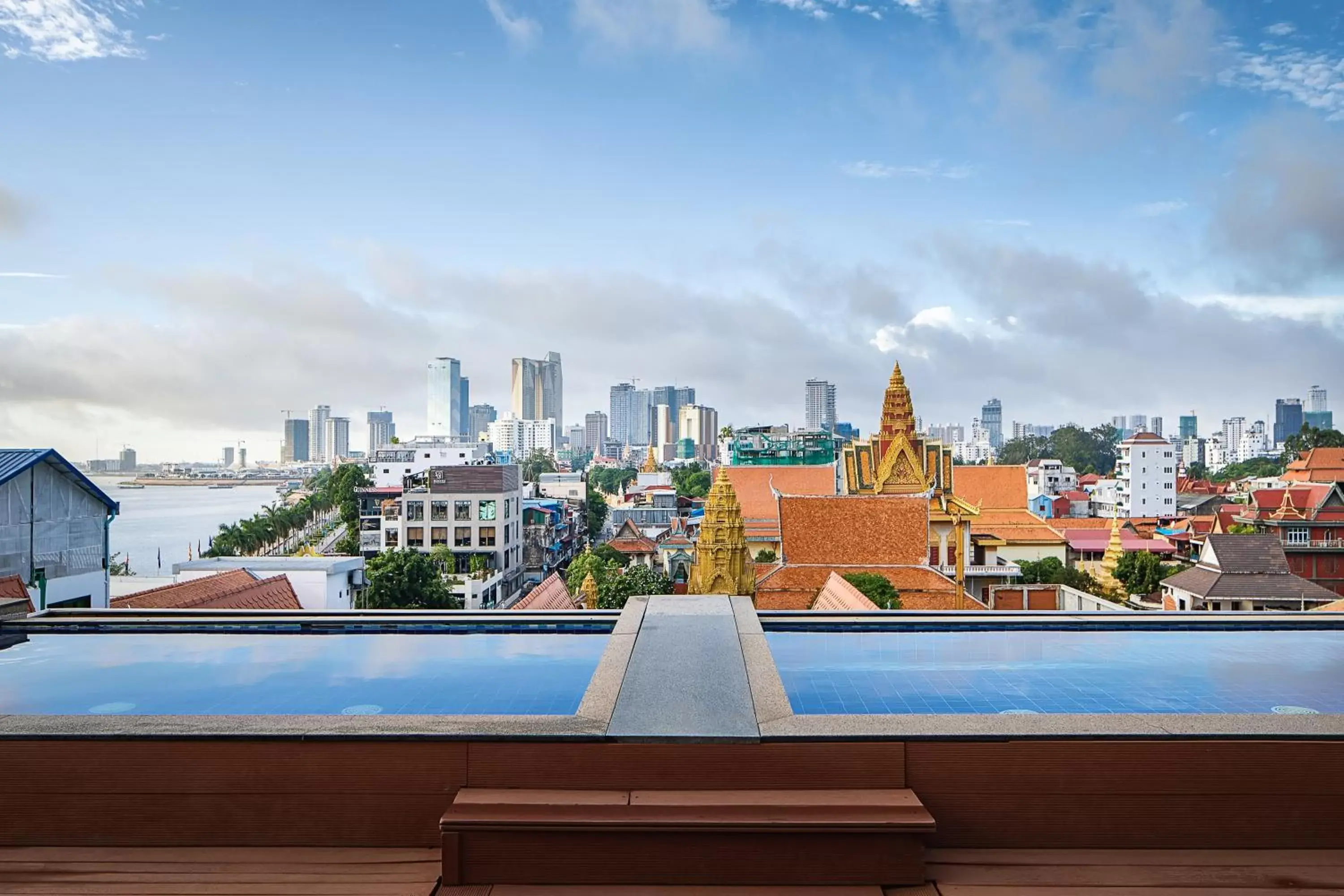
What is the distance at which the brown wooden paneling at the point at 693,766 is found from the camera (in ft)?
8.19

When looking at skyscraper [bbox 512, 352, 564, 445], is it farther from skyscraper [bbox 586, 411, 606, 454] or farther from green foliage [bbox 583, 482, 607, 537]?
green foliage [bbox 583, 482, 607, 537]

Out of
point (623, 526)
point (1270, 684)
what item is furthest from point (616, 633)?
point (623, 526)

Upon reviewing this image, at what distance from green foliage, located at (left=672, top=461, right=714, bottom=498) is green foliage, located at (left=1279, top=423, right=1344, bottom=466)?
119 ft

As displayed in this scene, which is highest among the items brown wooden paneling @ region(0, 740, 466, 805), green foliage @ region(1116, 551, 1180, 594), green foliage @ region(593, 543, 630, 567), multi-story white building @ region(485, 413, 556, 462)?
multi-story white building @ region(485, 413, 556, 462)

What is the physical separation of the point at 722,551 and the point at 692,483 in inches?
1833

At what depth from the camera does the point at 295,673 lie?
138 inches

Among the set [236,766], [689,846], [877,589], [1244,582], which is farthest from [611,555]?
[689,846]

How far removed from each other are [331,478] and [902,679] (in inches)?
1922

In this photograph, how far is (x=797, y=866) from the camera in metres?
2.37

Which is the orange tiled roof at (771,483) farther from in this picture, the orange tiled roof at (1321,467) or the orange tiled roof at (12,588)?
the orange tiled roof at (12,588)

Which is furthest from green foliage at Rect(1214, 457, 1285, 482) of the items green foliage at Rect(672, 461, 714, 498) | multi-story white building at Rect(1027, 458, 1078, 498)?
green foliage at Rect(672, 461, 714, 498)

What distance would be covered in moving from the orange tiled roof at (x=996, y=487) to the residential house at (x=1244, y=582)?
28.5ft

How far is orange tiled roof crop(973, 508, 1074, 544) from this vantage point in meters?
26.9

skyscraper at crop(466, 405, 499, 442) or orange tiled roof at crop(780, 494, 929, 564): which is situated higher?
skyscraper at crop(466, 405, 499, 442)
